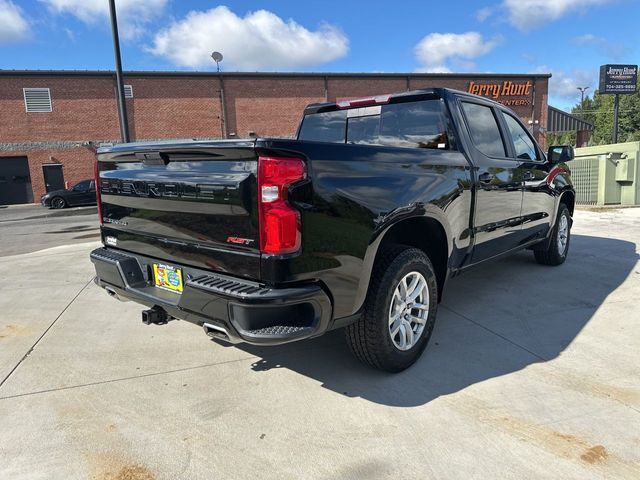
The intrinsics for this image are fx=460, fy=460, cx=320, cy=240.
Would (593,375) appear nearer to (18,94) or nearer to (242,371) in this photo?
(242,371)

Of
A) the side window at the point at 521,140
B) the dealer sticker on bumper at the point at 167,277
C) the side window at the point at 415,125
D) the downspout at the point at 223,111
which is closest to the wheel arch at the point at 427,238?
the side window at the point at 415,125

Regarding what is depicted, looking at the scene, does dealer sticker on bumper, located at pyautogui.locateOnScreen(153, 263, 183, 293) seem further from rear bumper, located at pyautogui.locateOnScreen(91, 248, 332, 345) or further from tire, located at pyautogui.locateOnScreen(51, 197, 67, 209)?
tire, located at pyautogui.locateOnScreen(51, 197, 67, 209)

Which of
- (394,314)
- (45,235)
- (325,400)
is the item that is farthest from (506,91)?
(325,400)

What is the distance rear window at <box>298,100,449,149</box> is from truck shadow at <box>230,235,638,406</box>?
1613 millimetres

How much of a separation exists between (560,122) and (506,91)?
30.4ft

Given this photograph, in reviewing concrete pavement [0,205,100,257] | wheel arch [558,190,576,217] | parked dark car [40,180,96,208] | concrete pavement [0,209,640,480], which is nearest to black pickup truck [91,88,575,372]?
concrete pavement [0,209,640,480]

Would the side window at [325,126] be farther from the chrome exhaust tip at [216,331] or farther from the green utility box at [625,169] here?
the green utility box at [625,169]

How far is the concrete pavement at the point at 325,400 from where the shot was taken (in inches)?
91.0

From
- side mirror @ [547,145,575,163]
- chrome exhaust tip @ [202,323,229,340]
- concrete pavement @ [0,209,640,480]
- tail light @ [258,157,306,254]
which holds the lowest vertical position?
concrete pavement @ [0,209,640,480]

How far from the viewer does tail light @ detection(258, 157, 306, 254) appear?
2314 millimetres

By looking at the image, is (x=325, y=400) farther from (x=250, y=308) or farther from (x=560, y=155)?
(x=560, y=155)

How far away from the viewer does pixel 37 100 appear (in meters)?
26.0

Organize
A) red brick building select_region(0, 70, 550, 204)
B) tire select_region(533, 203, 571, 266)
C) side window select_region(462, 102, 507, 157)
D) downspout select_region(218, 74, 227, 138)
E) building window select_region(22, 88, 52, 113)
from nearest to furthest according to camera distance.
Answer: side window select_region(462, 102, 507, 157) < tire select_region(533, 203, 571, 266) < building window select_region(22, 88, 52, 113) < red brick building select_region(0, 70, 550, 204) < downspout select_region(218, 74, 227, 138)

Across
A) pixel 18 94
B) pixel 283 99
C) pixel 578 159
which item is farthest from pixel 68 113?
pixel 578 159
